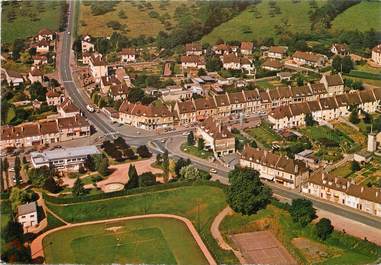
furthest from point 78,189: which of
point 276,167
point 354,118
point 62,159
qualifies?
point 354,118

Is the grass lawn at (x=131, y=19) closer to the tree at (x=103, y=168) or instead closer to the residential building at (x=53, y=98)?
the residential building at (x=53, y=98)

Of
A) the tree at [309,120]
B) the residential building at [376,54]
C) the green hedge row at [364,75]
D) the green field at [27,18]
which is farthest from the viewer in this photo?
the green field at [27,18]

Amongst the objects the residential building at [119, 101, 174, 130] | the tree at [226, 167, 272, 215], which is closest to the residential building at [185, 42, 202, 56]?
the residential building at [119, 101, 174, 130]

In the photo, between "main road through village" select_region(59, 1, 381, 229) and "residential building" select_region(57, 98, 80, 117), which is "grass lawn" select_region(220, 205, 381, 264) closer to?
"main road through village" select_region(59, 1, 381, 229)

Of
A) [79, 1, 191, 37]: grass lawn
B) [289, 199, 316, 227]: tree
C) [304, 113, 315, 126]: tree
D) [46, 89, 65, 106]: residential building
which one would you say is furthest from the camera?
[79, 1, 191, 37]: grass lawn

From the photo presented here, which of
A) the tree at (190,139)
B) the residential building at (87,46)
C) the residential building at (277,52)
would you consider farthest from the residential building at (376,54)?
the residential building at (87,46)

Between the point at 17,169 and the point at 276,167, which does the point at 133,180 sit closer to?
the point at 17,169

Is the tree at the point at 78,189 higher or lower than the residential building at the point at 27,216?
higher

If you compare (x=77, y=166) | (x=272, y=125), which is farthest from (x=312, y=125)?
(x=77, y=166)
